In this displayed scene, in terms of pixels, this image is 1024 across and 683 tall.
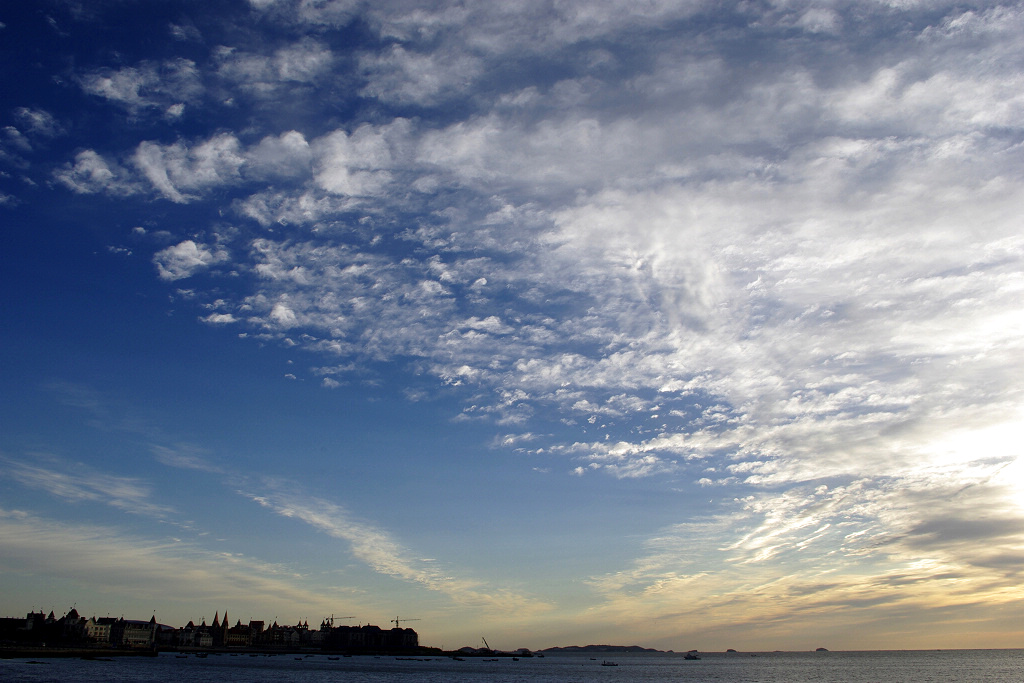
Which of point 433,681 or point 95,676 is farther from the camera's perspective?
point 433,681

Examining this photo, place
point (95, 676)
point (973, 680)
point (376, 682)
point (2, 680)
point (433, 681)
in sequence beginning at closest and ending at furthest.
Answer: point (2, 680) → point (95, 676) → point (376, 682) → point (433, 681) → point (973, 680)

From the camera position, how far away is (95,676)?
12269cm

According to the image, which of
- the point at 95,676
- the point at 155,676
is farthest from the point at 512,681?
the point at 95,676

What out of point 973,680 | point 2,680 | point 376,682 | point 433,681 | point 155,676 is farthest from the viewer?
point 973,680

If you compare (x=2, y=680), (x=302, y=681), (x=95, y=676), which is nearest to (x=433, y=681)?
(x=302, y=681)

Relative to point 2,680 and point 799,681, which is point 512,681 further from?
point 2,680

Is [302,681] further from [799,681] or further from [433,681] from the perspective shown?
[799,681]

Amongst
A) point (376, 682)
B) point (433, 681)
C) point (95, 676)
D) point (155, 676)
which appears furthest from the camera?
point (433, 681)

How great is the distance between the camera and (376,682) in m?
144

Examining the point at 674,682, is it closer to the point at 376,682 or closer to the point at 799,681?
the point at 799,681

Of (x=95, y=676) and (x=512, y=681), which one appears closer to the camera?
(x=95, y=676)

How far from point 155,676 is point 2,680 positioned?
3316 centimetres

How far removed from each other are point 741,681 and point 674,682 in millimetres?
16889

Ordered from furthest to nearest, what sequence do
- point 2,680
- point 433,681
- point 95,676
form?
point 433,681, point 95,676, point 2,680
